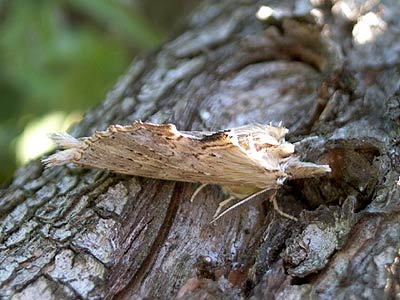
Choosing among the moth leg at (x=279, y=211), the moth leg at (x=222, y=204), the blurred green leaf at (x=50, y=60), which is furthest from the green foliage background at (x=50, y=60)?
the moth leg at (x=279, y=211)

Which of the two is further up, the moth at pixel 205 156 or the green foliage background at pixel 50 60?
the green foliage background at pixel 50 60

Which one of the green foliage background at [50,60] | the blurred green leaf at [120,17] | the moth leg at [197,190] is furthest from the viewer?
the blurred green leaf at [120,17]

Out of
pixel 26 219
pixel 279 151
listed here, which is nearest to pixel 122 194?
pixel 26 219

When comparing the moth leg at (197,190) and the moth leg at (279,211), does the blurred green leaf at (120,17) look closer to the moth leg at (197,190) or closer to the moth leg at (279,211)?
the moth leg at (197,190)

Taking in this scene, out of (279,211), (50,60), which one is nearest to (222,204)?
(279,211)

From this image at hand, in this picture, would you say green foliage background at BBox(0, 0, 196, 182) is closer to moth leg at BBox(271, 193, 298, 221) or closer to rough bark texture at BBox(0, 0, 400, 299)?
rough bark texture at BBox(0, 0, 400, 299)
